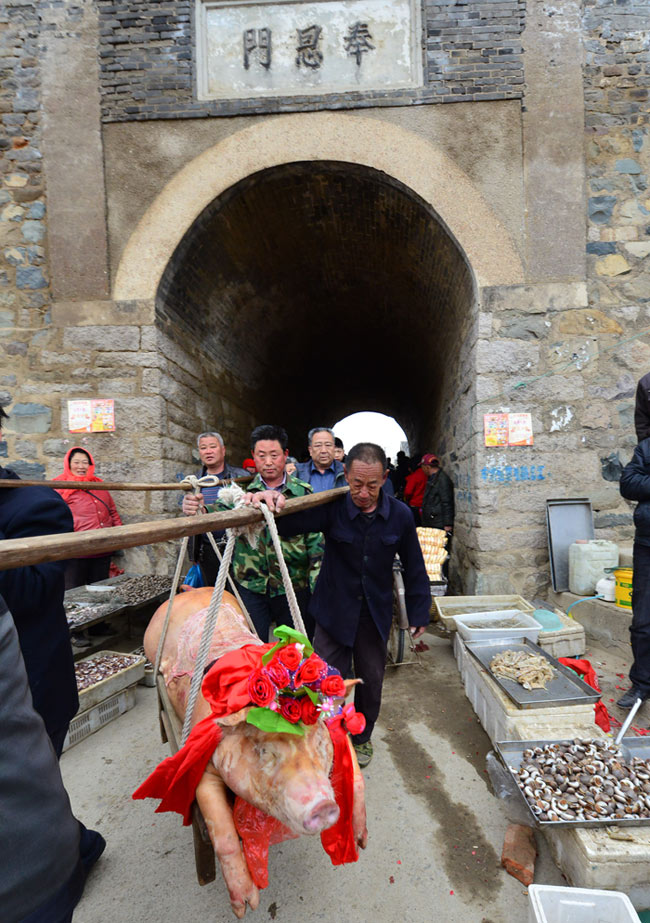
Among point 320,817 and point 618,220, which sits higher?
point 618,220

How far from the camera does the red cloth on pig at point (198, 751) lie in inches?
55.0

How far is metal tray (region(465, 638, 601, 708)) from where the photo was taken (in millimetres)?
2703

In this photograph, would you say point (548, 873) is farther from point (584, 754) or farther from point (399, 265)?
point (399, 265)

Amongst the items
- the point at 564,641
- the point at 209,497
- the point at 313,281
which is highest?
the point at 313,281

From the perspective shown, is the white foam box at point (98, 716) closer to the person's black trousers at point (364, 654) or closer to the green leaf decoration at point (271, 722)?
the person's black trousers at point (364, 654)

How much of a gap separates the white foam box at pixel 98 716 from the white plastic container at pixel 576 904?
2659 millimetres

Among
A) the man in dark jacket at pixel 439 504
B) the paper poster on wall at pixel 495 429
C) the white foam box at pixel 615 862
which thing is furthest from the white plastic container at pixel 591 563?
the white foam box at pixel 615 862

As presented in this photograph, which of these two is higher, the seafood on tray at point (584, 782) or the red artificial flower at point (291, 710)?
the red artificial flower at point (291, 710)

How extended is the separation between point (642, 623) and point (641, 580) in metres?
0.28

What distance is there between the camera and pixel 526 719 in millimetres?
2588

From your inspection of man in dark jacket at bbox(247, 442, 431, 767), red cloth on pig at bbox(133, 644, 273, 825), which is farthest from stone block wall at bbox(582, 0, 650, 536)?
red cloth on pig at bbox(133, 644, 273, 825)

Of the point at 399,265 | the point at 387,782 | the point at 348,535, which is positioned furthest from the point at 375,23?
the point at 387,782

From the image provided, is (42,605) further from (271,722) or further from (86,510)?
(86,510)

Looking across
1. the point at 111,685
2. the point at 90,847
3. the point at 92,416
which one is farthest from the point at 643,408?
the point at 92,416
